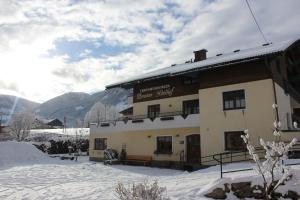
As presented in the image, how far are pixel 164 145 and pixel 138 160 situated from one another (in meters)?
2.60

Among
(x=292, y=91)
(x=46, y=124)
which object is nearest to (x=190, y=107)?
(x=292, y=91)

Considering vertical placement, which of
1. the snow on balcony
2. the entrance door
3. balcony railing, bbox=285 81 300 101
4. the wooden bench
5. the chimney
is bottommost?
the wooden bench

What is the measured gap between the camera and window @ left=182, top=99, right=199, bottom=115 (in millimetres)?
24011

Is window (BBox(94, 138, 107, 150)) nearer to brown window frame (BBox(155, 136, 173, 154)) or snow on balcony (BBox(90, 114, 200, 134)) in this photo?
snow on balcony (BBox(90, 114, 200, 134))

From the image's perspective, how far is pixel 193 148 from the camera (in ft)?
77.6

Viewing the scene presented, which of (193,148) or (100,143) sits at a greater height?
(100,143)

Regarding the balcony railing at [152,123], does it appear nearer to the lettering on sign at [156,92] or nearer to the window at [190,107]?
the window at [190,107]

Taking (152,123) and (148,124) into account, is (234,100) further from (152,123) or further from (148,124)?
(148,124)

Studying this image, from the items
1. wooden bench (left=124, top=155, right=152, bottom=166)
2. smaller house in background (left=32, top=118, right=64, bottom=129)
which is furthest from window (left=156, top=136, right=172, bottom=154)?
smaller house in background (left=32, top=118, right=64, bottom=129)

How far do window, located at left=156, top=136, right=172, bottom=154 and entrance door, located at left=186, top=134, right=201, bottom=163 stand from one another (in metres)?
1.56

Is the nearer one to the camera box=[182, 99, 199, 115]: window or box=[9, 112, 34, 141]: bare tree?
box=[182, 99, 199, 115]: window

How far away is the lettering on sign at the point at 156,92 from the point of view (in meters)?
25.7

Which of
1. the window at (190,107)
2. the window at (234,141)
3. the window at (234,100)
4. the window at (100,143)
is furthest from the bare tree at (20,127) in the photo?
the window at (234,141)

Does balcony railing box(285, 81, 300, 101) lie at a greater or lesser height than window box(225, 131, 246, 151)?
greater
